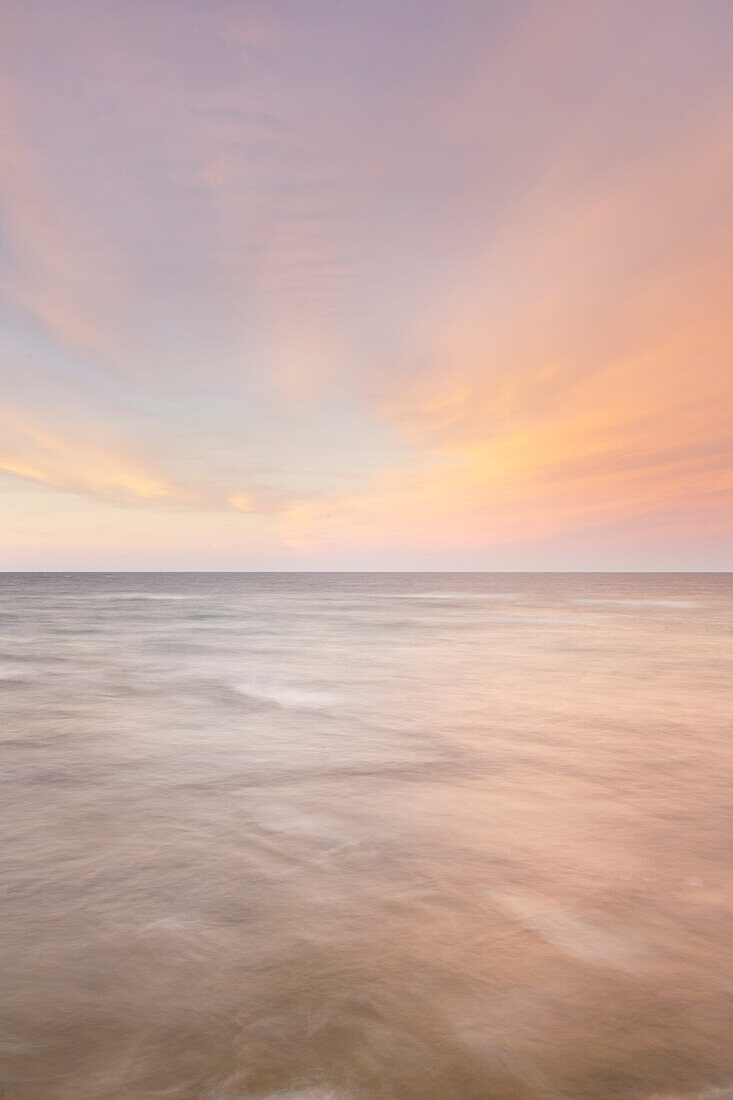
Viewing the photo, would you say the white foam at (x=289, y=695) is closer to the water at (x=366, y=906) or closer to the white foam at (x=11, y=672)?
the water at (x=366, y=906)

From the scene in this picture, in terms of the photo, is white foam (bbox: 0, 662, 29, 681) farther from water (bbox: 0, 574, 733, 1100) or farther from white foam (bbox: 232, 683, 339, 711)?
white foam (bbox: 232, 683, 339, 711)

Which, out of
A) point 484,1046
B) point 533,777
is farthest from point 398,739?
point 484,1046

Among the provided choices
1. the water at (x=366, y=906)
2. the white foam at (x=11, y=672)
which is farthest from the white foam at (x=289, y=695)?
the white foam at (x=11, y=672)

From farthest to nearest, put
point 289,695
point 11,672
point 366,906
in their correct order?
1. point 11,672
2. point 289,695
3. point 366,906

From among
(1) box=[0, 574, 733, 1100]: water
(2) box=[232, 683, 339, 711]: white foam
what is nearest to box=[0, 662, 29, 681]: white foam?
(1) box=[0, 574, 733, 1100]: water

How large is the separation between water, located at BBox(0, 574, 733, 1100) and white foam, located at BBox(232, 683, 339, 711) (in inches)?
47.7

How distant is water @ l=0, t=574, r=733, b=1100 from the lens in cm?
335

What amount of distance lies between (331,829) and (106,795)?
2870 mm

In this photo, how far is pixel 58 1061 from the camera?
334 cm

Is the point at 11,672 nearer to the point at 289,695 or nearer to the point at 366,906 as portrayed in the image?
the point at 289,695

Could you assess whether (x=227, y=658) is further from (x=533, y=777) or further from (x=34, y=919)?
(x=34, y=919)

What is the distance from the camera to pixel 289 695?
1455 cm

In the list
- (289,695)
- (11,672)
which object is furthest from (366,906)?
(11,672)

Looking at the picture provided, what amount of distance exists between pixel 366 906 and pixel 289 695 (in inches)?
389
